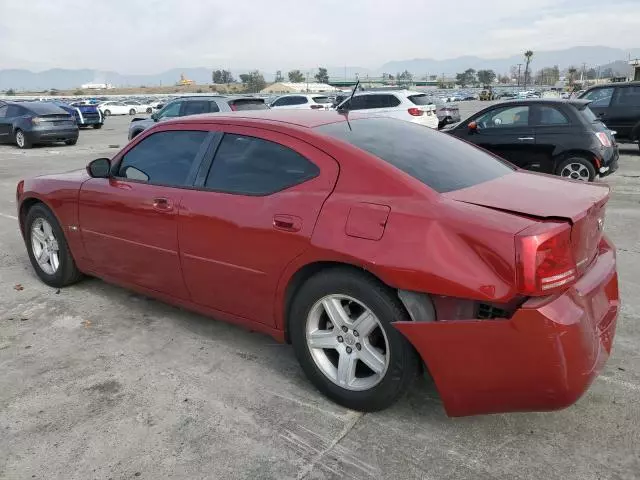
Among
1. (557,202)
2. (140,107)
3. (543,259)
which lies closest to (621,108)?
(557,202)

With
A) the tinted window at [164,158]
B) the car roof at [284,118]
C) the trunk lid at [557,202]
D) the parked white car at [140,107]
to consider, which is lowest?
the parked white car at [140,107]

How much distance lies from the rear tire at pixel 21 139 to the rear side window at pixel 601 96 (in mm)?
16122

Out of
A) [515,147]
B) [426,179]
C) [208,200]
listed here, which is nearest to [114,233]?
[208,200]

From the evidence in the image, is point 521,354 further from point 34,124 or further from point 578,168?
point 34,124

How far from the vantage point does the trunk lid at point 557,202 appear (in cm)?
256

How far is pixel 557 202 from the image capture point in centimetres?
273

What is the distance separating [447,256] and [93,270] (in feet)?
10.2

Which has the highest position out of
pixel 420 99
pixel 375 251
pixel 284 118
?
pixel 284 118

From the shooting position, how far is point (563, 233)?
2.45m

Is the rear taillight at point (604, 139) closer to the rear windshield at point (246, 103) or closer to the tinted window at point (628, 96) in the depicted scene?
the tinted window at point (628, 96)

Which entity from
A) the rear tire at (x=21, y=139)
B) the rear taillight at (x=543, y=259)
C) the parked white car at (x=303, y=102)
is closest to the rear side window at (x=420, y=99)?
the parked white car at (x=303, y=102)

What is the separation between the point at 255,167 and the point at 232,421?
143 cm

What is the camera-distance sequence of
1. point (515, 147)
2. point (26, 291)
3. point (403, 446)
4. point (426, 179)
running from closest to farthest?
point (403, 446) < point (426, 179) < point (26, 291) < point (515, 147)

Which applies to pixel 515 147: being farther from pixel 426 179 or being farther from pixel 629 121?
pixel 426 179
